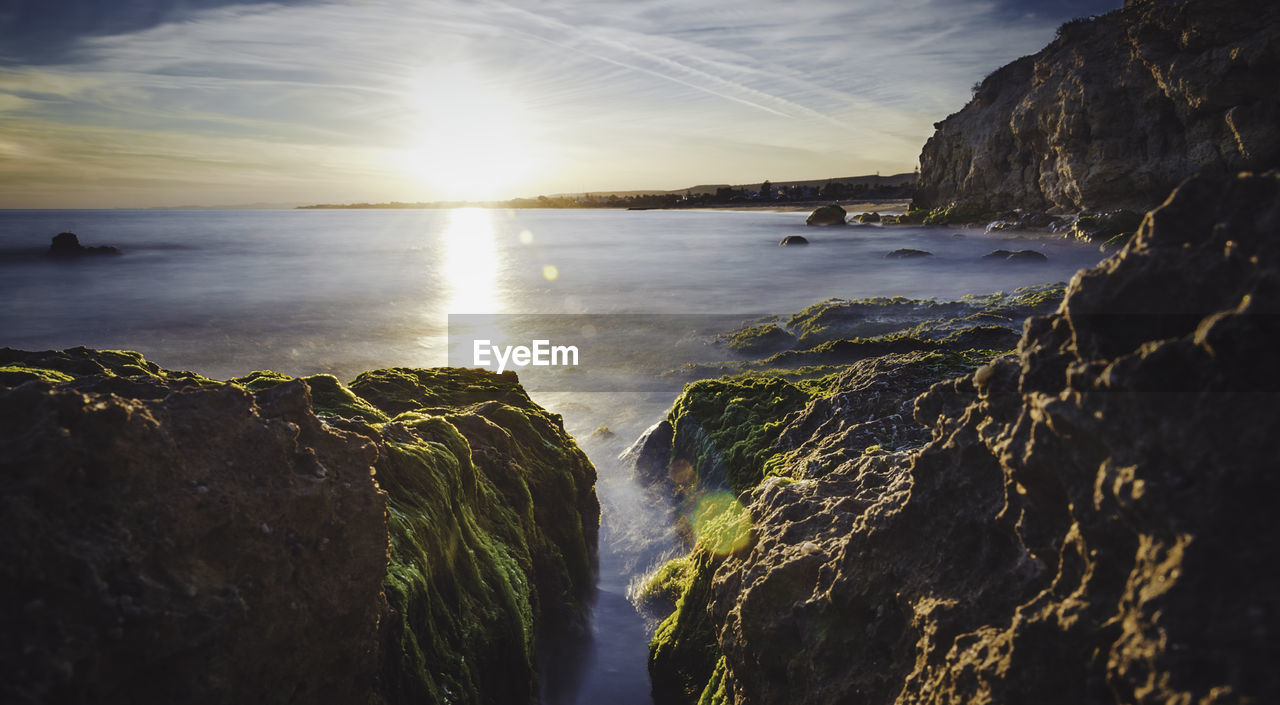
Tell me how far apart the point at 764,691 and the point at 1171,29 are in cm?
4969

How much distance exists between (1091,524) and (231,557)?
131 inches

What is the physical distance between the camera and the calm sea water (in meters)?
9.49

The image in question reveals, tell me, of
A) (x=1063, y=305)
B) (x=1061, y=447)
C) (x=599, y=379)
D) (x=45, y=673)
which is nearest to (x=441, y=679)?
(x=45, y=673)

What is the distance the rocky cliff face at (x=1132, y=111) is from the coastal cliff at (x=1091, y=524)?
126 feet

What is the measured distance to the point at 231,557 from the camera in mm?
2926

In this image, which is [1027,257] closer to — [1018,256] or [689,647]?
[1018,256]

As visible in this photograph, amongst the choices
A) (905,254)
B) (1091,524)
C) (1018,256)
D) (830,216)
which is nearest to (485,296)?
(905,254)

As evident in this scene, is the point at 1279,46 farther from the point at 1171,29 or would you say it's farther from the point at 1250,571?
the point at 1250,571

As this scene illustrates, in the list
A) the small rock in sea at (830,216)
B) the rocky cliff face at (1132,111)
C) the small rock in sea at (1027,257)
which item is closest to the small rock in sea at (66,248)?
the small rock in sea at (1027,257)

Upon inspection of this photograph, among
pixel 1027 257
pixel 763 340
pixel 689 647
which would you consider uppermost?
pixel 1027 257

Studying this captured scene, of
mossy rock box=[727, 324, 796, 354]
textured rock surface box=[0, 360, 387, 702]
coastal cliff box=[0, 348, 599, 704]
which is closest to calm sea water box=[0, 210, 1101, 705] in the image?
coastal cliff box=[0, 348, 599, 704]

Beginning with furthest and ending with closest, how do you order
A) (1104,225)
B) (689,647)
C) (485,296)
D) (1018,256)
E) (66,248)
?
(66,248) → (1104,225) → (485,296) → (1018,256) → (689,647)

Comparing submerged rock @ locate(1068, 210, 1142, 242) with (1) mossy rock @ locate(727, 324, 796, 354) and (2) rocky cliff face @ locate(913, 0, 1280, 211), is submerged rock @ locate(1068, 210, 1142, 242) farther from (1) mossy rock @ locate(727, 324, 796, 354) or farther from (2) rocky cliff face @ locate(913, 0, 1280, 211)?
(1) mossy rock @ locate(727, 324, 796, 354)

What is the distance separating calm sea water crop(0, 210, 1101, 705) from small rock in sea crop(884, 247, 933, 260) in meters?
0.87
